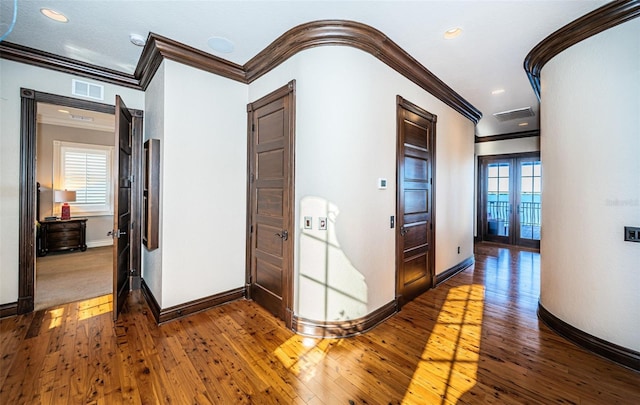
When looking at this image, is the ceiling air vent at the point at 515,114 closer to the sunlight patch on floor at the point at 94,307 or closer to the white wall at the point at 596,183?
the white wall at the point at 596,183

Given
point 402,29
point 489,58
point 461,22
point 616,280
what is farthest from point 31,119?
point 616,280

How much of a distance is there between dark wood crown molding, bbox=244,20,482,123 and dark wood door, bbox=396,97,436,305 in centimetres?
→ 39

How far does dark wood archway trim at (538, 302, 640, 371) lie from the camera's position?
83.6 inches

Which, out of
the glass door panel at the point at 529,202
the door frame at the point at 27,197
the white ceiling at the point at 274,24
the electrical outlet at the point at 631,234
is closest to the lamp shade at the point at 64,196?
the door frame at the point at 27,197

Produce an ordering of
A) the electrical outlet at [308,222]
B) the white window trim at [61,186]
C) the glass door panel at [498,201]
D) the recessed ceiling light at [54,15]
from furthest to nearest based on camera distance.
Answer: the glass door panel at [498,201] → the white window trim at [61,186] → the electrical outlet at [308,222] → the recessed ceiling light at [54,15]

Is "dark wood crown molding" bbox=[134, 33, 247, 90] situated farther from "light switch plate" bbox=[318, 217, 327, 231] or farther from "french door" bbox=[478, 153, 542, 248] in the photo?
"french door" bbox=[478, 153, 542, 248]

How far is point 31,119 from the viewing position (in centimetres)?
299

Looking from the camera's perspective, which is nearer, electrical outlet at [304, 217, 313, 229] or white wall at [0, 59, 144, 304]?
electrical outlet at [304, 217, 313, 229]

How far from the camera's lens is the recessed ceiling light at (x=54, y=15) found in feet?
7.64

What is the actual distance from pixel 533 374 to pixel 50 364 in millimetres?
3725

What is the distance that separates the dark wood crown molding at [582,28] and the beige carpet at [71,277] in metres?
5.88

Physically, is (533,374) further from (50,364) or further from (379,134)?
(50,364)

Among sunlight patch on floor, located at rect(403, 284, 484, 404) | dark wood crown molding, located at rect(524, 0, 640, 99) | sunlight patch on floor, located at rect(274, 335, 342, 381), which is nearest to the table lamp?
sunlight patch on floor, located at rect(274, 335, 342, 381)

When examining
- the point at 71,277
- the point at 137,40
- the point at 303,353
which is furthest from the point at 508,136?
the point at 71,277
